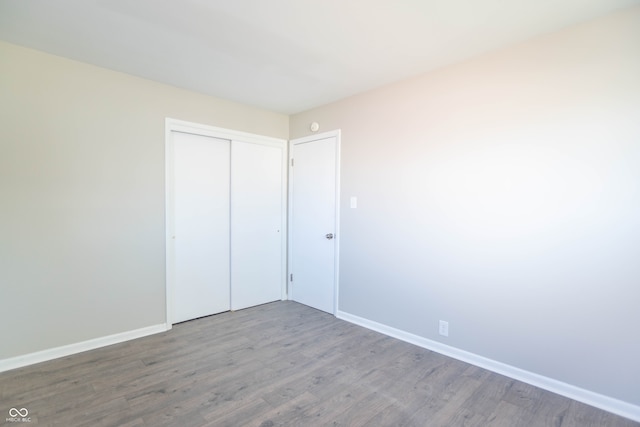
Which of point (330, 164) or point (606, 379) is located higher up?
point (330, 164)

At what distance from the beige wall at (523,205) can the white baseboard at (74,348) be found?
231cm

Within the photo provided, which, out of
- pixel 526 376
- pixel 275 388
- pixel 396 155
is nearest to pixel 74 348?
pixel 275 388

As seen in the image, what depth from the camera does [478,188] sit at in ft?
8.41

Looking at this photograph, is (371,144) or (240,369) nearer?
(240,369)

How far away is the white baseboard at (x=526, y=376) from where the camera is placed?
2.00m

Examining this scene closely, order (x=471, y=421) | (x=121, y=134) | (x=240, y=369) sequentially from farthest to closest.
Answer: (x=121, y=134)
(x=240, y=369)
(x=471, y=421)

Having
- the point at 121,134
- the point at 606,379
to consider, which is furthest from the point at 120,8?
the point at 606,379

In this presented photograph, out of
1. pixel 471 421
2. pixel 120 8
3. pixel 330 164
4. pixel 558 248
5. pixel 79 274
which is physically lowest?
pixel 471 421

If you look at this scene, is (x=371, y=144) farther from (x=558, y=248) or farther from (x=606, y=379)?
(x=606, y=379)

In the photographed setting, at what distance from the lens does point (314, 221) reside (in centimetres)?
396

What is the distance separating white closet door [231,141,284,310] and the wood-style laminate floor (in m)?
0.96

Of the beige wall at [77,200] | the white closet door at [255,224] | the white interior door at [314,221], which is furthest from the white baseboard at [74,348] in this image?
the white interior door at [314,221]

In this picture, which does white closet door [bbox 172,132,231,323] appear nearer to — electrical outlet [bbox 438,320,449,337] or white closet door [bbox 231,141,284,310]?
white closet door [bbox 231,141,284,310]

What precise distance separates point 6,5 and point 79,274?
6.53 ft
